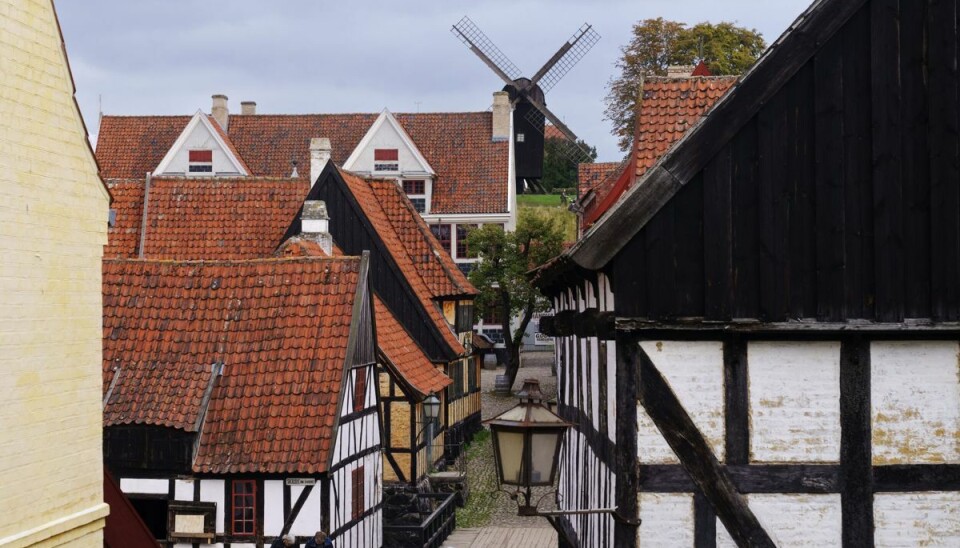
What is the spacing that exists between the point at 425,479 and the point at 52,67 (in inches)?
673

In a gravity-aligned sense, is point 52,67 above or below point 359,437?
above

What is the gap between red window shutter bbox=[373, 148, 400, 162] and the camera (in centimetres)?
4922

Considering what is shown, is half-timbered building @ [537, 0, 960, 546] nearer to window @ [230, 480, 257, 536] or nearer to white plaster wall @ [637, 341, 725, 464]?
white plaster wall @ [637, 341, 725, 464]

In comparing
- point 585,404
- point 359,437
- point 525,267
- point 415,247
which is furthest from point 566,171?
point 585,404

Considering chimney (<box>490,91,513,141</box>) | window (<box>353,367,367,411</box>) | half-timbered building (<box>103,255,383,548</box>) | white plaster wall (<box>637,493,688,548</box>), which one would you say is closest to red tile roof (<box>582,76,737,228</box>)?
white plaster wall (<box>637,493,688,548</box>)

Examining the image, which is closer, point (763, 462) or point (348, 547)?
Answer: point (763, 462)

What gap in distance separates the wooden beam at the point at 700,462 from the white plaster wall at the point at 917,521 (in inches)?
32.8

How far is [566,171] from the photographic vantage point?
8969 centimetres

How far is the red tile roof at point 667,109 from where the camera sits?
11328mm

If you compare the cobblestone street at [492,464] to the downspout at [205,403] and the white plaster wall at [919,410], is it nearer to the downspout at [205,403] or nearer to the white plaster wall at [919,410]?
the white plaster wall at [919,410]

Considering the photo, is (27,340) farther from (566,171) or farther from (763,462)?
(566,171)

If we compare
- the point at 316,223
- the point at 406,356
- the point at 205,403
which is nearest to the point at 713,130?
the point at 205,403

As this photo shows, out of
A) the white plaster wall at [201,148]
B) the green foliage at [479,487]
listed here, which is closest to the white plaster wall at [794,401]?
the green foliage at [479,487]

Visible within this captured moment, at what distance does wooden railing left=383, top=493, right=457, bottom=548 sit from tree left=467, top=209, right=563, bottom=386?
16983mm
